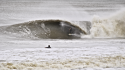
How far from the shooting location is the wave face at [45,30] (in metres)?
15.2

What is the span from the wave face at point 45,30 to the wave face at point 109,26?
4.42 feet

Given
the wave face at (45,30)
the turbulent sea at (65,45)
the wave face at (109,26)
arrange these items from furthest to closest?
the wave face at (109,26) → the wave face at (45,30) → the turbulent sea at (65,45)

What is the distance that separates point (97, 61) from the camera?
7.93 metres

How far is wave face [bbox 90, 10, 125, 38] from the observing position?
1605 cm

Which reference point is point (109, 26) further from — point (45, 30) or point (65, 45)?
point (65, 45)

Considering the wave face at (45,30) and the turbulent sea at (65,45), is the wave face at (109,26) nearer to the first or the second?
the turbulent sea at (65,45)

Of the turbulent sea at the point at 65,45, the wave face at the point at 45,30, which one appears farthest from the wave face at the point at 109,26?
the wave face at the point at 45,30

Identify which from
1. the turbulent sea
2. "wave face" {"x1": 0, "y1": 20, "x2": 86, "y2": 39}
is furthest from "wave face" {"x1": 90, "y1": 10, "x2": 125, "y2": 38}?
"wave face" {"x1": 0, "y1": 20, "x2": 86, "y2": 39}

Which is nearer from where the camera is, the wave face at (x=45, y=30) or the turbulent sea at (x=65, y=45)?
the turbulent sea at (x=65, y=45)

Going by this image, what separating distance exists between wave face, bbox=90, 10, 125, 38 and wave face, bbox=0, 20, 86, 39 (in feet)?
4.42

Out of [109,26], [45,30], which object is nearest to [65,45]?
[45,30]

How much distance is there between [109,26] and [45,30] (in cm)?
601

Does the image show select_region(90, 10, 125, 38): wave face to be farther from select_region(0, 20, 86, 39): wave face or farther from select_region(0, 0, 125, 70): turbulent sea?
select_region(0, 20, 86, 39): wave face

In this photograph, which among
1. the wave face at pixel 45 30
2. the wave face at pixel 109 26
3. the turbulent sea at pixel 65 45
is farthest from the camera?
the wave face at pixel 109 26
